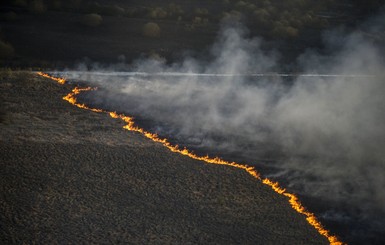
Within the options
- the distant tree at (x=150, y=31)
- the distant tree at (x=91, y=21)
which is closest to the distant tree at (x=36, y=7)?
the distant tree at (x=91, y=21)

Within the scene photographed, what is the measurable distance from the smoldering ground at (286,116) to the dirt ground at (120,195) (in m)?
0.93

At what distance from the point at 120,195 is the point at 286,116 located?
5.51 meters

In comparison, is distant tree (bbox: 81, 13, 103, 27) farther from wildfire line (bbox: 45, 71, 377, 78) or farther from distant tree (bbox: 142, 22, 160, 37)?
wildfire line (bbox: 45, 71, 377, 78)

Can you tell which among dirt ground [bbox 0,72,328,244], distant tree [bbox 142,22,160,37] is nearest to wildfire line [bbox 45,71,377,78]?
dirt ground [bbox 0,72,328,244]

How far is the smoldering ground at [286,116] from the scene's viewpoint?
7.52 m

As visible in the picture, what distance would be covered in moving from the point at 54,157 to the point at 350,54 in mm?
14247

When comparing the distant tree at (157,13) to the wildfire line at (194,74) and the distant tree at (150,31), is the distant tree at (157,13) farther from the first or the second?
the wildfire line at (194,74)

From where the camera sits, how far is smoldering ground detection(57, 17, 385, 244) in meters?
7.52

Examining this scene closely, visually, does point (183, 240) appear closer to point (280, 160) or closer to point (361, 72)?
point (280, 160)

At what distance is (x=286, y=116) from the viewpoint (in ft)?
34.7

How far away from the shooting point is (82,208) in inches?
238

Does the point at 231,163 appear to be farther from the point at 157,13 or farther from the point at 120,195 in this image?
the point at 157,13

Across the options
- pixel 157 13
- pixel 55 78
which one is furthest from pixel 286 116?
pixel 157 13

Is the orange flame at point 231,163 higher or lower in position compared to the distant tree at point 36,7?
lower
